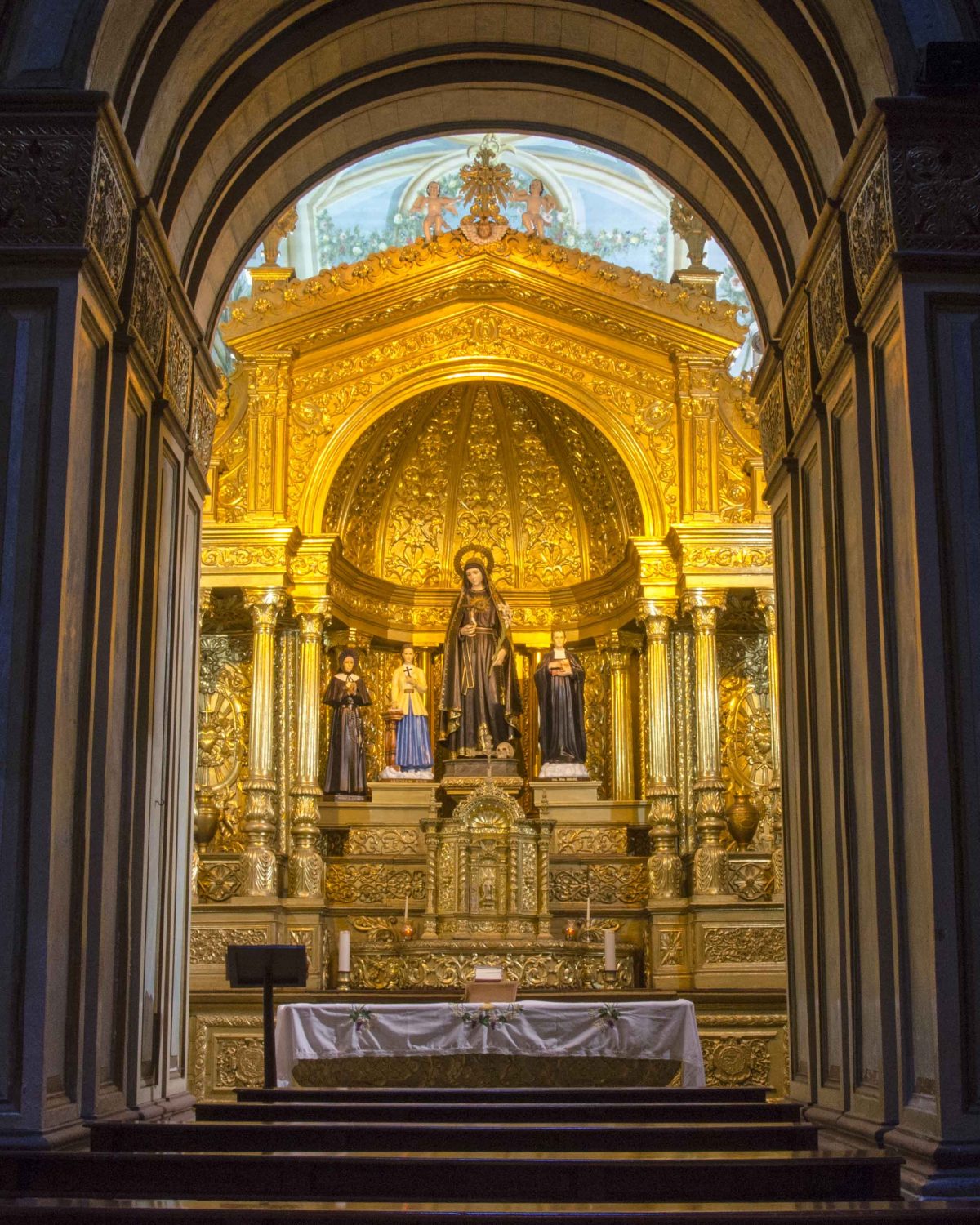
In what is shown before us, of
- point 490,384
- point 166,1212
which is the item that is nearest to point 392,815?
point 490,384

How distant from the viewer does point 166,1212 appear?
174 inches

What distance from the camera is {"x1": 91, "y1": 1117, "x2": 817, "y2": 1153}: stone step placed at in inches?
245

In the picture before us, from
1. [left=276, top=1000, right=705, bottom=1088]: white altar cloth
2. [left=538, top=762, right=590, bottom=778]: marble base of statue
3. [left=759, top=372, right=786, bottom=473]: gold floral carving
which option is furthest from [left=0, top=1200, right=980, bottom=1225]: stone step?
[left=538, top=762, right=590, bottom=778]: marble base of statue

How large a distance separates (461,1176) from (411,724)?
37.3 feet

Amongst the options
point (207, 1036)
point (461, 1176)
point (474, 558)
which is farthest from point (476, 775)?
A: point (461, 1176)

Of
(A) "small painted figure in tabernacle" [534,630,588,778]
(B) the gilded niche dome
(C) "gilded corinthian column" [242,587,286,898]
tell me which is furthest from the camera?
(B) the gilded niche dome

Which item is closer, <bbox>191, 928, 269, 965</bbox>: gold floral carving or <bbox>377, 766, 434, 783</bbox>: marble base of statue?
<bbox>191, 928, 269, 965</bbox>: gold floral carving

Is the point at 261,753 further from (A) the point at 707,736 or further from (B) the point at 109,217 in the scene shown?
(B) the point at 109,217

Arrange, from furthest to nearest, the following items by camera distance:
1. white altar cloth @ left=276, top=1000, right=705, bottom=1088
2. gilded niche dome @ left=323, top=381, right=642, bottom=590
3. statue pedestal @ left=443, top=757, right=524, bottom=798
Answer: gilded niche dome @ left=323, top=381, right=642, bottom=590
statue pedestal @ left=443, top=757, right=524, bottom=798
white altar cloth @ left=276, top=1000, right=705, bottom=1088

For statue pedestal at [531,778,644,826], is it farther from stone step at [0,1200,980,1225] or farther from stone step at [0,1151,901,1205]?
stone step at [0,1200,980,1225]

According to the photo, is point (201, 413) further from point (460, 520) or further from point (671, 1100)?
point (460, 520)

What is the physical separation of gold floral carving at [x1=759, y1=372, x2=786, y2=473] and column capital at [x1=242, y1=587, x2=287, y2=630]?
7.35 m

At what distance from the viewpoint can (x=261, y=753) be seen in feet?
51.7

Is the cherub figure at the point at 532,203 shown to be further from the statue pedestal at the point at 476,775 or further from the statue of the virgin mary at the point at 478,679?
the statue pedestal at the point at 476,775
